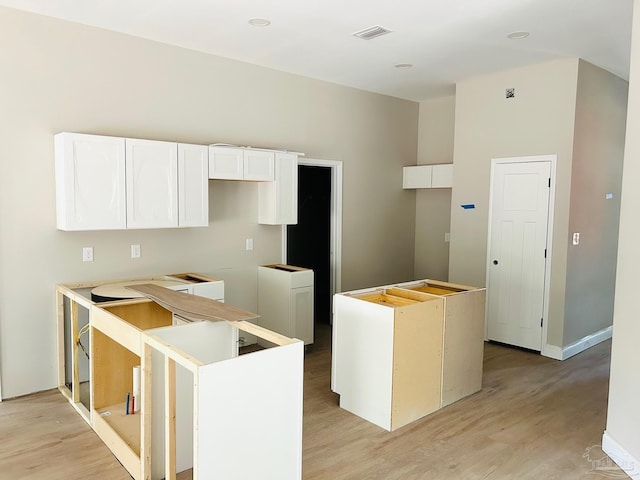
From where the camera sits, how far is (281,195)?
16.0 feet

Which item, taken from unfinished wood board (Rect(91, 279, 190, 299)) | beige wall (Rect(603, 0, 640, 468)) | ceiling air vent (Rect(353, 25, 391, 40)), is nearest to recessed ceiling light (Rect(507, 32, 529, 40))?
ceiling air vent (Rect(353, 25, 391, 40))

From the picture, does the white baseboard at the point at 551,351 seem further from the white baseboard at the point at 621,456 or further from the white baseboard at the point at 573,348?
the white baseboard at the point at 621,456

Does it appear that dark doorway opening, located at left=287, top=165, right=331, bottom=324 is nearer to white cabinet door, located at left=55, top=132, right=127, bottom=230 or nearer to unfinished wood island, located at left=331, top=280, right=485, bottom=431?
unfinished wood island, located at left=331, top=280, right=485, bottom=431

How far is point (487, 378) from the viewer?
14.3 feet

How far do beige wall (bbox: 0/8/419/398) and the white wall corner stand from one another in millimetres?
3335

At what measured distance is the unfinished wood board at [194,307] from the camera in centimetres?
281

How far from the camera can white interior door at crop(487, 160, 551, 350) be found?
5004 millimetres

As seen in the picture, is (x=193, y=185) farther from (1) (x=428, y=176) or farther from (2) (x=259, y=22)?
(1) (x=428, y=176)

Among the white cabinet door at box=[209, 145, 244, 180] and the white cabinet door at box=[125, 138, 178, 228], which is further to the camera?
the white cabinet door at box=[209, 145, 244, 180]

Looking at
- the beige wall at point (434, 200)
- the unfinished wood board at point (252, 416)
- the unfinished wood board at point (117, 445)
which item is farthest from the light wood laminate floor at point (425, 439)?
the beige wall at point (434, 200)

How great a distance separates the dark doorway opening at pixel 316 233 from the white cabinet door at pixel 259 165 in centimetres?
119

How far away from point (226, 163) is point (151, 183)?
761mm

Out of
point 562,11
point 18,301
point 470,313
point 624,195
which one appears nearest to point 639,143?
point 624,195

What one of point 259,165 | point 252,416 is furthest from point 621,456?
point 259,165
